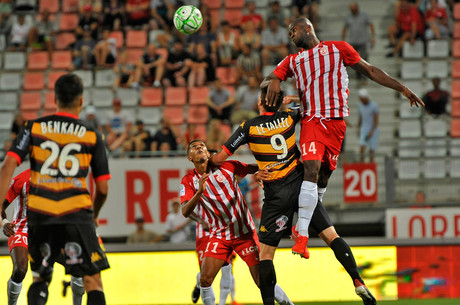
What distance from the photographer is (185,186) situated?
7234mm

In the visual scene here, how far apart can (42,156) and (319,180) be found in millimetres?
2630

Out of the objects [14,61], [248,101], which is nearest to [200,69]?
[248,101]

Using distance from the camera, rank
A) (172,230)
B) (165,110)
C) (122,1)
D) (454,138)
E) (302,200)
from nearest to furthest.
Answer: (302,200)
(172,230)
(454,138)
(165,110)
(122,1)

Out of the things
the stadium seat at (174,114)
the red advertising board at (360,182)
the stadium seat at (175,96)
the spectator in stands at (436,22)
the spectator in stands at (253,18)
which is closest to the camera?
the red advertising board at (360,182)

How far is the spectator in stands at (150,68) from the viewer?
599 inches

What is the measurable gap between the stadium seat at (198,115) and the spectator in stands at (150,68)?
40.7 inches

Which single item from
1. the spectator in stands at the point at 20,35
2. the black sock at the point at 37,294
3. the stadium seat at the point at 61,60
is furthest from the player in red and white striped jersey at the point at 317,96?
the spectator in stands at the point at 20,35

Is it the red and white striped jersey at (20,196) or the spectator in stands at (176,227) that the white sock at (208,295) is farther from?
the spectator in stands at (176,227)

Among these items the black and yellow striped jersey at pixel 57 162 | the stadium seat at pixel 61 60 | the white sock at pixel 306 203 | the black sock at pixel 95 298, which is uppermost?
the stadium seat at pixel 61 60

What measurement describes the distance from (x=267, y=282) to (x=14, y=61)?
1160cm

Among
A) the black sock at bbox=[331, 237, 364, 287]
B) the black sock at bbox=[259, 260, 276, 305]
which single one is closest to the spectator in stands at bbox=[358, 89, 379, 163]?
the black sock at bbox=[331, 237, 364, 287]

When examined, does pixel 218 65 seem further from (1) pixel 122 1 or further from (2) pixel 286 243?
(2) pixel 286 243

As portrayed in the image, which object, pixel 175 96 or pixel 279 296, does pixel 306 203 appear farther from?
pixel 175 96

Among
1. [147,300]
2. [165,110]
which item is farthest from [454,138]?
[147,300]
